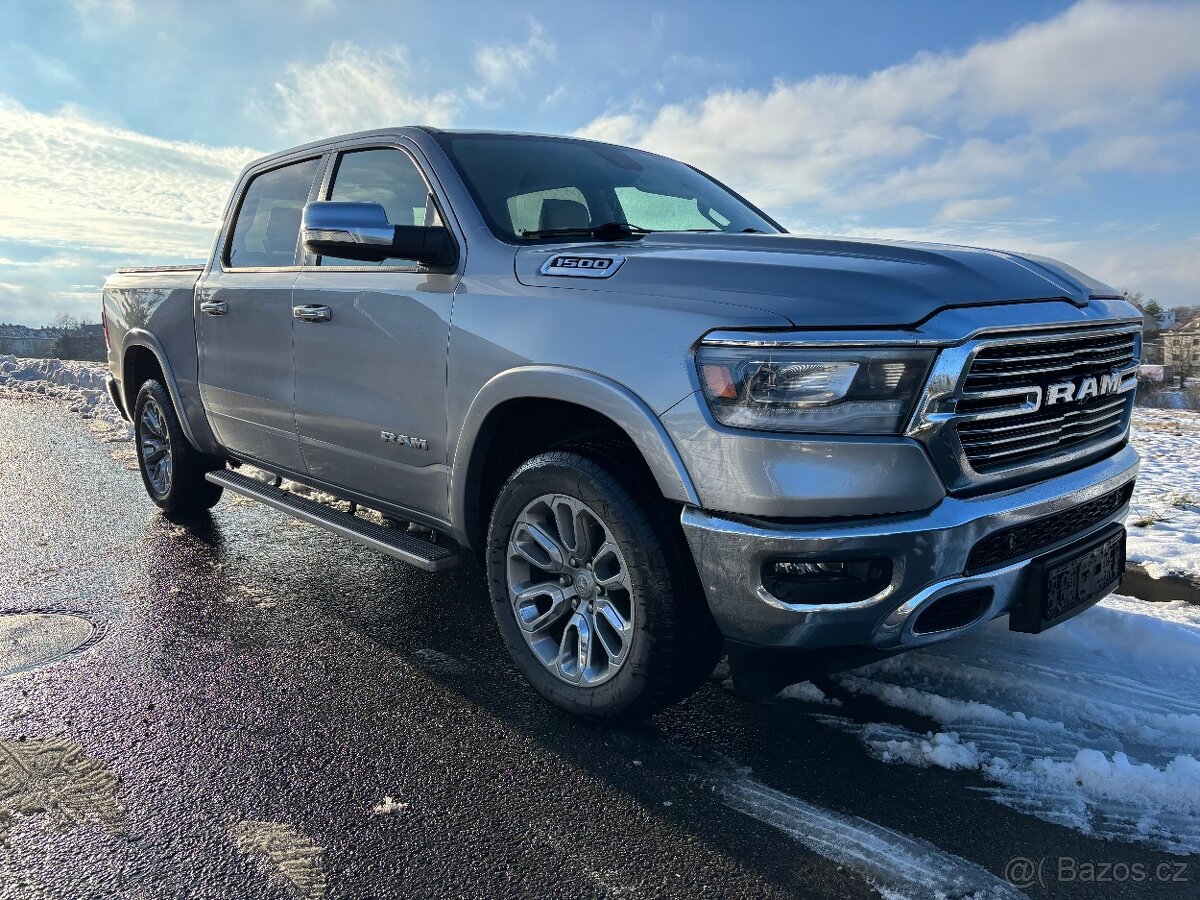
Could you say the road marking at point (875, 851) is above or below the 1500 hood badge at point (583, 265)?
below

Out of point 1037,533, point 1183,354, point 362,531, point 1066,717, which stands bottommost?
point 1183,354

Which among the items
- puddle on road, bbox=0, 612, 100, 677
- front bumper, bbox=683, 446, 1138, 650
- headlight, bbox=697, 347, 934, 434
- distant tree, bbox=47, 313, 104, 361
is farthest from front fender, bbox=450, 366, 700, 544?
distant tree, bbox=47, 313, 104, 361

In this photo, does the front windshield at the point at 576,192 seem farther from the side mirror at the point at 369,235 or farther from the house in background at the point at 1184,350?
the house in background at the point at 1184,350

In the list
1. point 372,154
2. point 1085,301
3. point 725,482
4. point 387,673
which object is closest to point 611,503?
point 725,482

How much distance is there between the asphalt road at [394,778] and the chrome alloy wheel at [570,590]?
23 centimetres

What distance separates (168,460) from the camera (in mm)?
5555

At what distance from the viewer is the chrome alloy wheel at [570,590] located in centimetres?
278

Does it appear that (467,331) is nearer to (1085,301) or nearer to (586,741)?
(586,741)

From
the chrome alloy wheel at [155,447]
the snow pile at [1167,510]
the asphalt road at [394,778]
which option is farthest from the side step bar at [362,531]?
the snow pile at [1167,510]

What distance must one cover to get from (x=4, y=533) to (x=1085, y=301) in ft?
18.4

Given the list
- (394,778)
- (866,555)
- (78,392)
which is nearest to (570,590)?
(394,778)

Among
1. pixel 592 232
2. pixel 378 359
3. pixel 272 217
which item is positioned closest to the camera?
pixel 592 232

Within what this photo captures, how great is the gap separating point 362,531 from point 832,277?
2.14 m

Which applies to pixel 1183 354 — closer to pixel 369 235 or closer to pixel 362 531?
pixel 362 531
